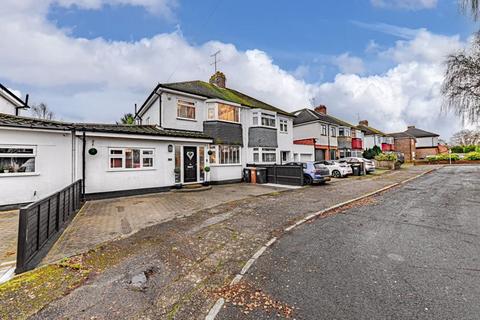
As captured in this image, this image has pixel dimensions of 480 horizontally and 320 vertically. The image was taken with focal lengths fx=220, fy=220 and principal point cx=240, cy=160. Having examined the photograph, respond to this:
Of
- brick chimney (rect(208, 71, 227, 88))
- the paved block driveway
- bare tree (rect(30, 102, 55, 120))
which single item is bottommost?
the paved block driveway

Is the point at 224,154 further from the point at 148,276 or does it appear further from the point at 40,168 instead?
the point at 148,276

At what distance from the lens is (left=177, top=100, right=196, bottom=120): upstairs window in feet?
52.6

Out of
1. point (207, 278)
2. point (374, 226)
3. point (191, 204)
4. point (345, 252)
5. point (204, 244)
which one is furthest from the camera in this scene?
point (191, 204)

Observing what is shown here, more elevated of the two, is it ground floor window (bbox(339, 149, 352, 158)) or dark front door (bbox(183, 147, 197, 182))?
ground floor window (bbox(339, 149, 352, 158))

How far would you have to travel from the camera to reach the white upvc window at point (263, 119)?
20031 mm

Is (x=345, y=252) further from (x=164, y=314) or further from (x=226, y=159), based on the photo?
(x=226, y=159)

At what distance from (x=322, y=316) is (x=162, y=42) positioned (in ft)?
53.9

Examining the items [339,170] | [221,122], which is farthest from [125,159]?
[339,170]

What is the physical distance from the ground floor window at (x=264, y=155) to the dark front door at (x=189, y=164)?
6.44m

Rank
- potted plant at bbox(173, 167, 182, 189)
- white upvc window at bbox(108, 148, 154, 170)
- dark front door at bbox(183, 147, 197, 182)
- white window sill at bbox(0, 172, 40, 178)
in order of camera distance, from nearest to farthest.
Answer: white window sill at bbox(0, 172, 40, 178), white upvc window at bbox(108, 148, 154, 170), potted plant at bbox(173, 167, 182, 189), dark front door at bbox(183, 147, 197, 182)

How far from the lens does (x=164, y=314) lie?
113 inches

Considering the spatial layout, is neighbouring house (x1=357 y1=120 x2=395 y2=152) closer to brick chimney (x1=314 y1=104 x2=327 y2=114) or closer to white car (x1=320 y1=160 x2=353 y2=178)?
brick chimney (x1=314 y1=104 x2=327 y2=114)

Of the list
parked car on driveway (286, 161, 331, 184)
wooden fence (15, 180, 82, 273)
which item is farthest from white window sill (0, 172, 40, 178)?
parked car on driveway (286, 161, 331, 184)

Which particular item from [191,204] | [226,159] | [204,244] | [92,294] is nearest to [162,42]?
[226,159]
